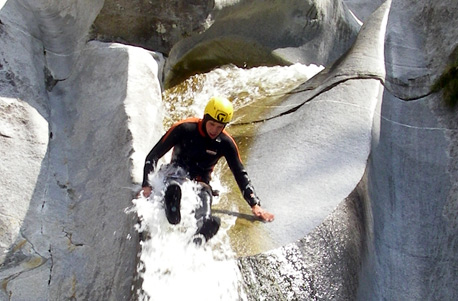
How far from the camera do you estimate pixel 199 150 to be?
3689mm

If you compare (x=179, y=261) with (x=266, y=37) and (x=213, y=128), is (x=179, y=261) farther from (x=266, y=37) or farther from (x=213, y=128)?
(x=266, y=37)

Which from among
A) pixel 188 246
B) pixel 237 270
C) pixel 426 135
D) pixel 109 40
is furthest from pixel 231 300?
pixel 109 40

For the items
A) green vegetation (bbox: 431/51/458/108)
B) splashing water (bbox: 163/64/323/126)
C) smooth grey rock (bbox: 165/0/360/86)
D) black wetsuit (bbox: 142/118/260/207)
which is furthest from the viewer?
smooth grey rock (bbox: 165/0/360/86)

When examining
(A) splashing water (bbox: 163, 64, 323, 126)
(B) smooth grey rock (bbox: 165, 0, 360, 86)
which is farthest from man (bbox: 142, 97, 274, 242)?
(B) smooth grey rock (bbox: 165, 0, 360, 86)

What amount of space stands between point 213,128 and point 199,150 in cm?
22

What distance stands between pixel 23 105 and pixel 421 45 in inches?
136

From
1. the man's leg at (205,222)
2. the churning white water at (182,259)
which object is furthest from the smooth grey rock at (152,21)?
the man's leg at (205,222)

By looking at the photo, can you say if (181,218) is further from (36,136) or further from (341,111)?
(341,111)

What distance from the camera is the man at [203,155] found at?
136 inches

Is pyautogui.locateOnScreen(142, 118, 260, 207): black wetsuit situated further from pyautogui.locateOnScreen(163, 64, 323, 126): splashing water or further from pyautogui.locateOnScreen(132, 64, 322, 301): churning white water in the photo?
pyautogui.locateOnScreen(163, 64, 323, 126): splashing water

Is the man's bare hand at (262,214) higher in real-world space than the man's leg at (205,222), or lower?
lower

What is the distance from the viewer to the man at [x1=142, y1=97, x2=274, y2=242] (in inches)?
136

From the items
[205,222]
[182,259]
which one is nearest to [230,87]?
[205,222]

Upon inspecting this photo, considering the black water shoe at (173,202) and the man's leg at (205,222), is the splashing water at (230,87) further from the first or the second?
the black water shoe at (173,202)
